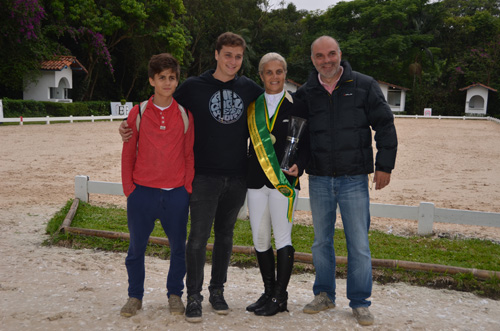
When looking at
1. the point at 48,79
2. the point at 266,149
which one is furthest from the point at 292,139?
the point at 48,79

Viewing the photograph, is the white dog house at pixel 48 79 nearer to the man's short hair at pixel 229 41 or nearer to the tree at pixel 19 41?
the tree at pixel 19 41

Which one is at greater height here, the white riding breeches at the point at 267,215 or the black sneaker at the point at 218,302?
the white riding breeches at the point at 267,215

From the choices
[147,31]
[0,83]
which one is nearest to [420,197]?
[0,83]

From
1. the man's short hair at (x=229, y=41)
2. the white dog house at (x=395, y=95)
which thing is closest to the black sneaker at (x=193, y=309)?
the man's short hair at (x=229, y=41)

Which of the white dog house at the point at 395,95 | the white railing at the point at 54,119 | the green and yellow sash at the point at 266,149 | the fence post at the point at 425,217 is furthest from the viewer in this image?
the white dog house at the point at 395,95

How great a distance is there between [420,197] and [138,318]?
693 centimetres

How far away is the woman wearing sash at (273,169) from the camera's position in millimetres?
3523

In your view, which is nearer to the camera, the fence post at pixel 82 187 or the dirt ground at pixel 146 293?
the dirt ground at pixel 146 293

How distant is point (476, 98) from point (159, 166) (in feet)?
159

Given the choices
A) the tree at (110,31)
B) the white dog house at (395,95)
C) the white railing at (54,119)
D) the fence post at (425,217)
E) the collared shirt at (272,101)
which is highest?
the tree at (110,31)

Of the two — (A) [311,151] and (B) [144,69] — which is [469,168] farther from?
(B) [144,69]

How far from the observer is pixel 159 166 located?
3518 millimetres

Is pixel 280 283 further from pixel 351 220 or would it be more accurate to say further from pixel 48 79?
pixel 48 79

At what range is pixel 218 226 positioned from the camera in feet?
12.2
